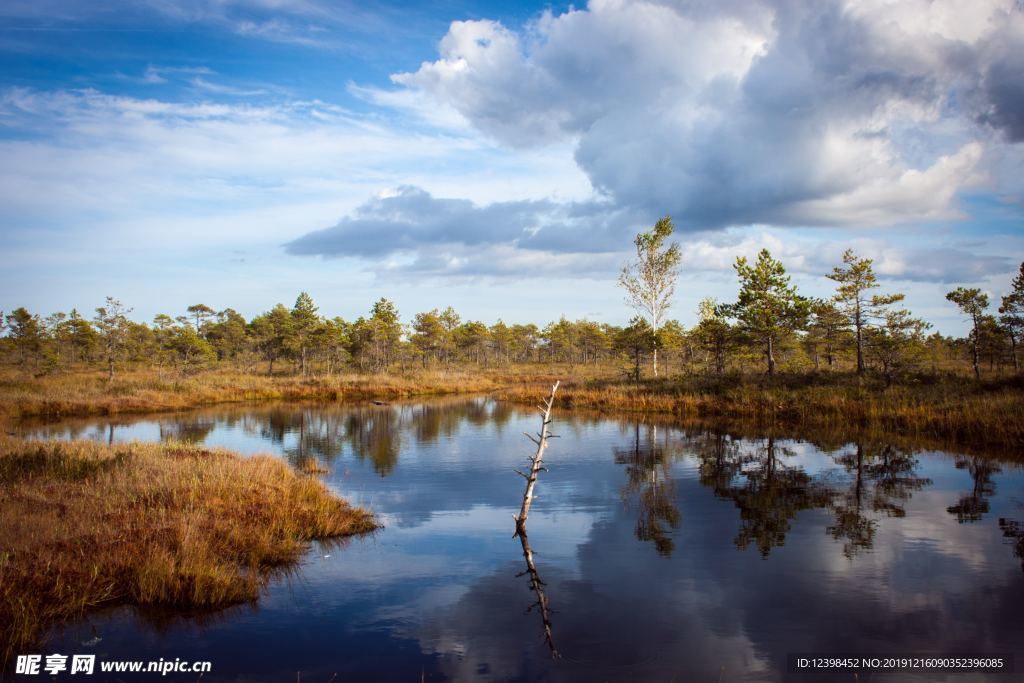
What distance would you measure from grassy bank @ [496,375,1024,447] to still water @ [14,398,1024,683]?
14.4ft

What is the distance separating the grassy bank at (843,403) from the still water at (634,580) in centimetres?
440

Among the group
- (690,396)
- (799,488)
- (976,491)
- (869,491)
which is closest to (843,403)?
(690,396)

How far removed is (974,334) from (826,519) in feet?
103

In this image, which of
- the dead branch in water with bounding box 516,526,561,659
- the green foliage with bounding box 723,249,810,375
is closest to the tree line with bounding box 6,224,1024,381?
the green foliage with bounding box 723,249,810,375

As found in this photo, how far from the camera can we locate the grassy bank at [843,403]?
2575 cm

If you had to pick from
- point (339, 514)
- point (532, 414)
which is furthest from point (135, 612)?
point (532, 414)

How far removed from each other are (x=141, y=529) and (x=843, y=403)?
32.7 meters

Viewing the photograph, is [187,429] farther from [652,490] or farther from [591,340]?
[591,340]

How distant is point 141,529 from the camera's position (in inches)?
430

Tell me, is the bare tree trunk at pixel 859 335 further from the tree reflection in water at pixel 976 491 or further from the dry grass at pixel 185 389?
the dry grass at pixel 185 389

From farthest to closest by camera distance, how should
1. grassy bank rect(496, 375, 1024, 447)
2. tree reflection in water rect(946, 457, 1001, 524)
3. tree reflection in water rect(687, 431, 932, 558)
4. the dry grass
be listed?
the dry grass → grassy bank rect(496, 375, 1024, 447) → tree reflection in water rect(946, 457, 1001, 524) → tree reflection in water rect(687, 431, 932, 558)

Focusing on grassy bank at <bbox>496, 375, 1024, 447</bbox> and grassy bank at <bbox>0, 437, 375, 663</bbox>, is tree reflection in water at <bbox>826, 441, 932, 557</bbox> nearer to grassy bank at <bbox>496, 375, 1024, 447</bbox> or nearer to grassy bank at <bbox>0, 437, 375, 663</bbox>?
grassy bank at <bbox>496, 375, 1024, 447</bbox>

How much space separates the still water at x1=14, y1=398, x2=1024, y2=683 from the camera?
850cm

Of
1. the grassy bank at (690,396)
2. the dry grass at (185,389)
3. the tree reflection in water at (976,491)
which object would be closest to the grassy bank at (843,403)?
the grassy bank at (690,396)
